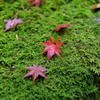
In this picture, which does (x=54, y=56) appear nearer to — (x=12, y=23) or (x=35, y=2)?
(x=12, y=23)

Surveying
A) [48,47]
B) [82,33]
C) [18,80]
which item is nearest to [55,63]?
[48,47]

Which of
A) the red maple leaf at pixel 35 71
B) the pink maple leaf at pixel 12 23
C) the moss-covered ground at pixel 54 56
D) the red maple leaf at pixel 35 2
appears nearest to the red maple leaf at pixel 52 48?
the moss-covered ground at pixel 54 56

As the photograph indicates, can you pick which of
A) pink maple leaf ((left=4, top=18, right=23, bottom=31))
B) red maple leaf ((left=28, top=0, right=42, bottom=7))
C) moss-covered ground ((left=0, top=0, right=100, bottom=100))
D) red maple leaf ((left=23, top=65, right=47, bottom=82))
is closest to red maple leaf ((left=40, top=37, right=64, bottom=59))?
moss-covered ground ((left=0, top=0, right=100, bottom=100))

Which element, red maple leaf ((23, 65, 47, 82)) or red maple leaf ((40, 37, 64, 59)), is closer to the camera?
red maple leaf ((23, 65, 47, 82))

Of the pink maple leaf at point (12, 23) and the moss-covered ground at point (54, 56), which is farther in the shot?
the pink maple leaf at point (12, 23)

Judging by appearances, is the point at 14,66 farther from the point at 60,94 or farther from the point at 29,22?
the point at 29,22

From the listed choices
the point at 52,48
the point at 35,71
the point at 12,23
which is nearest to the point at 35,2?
the point at 12,23

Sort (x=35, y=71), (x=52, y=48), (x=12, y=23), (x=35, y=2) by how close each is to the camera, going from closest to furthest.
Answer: (x=35, y=71) < (x=52, y=48) < (x=12, y=23) < (x=35, y=2)

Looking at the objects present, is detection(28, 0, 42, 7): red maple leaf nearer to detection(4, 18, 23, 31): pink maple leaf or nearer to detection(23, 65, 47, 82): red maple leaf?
detection(4, 18, 23, 31): pink maple leaf

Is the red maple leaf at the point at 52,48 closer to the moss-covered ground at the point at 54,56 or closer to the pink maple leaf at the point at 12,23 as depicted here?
the moss-covered ground at the point at 54,56
